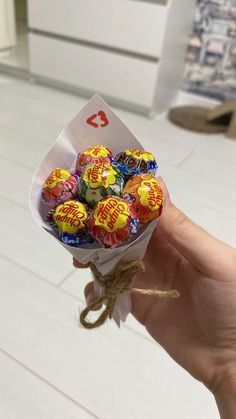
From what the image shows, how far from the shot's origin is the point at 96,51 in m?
1.92

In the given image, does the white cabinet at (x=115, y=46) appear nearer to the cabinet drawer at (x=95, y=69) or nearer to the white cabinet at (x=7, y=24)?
the cabinet drawer at (x=95, y=69)

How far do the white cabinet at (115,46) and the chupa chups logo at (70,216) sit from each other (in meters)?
1.49

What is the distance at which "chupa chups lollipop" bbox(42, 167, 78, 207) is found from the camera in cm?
46

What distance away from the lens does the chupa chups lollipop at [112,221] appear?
0.42 m

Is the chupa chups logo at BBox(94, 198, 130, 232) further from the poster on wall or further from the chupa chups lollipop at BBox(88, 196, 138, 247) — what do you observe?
the poster on wall

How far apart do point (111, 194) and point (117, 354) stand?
526 mm

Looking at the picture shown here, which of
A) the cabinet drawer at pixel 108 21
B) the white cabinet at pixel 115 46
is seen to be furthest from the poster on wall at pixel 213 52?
the cabinet drawer at pixel 108 21

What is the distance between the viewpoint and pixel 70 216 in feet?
1.44

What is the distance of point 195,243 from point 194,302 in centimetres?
14

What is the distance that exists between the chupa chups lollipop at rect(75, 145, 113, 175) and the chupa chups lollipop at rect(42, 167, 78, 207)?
0.07 ft

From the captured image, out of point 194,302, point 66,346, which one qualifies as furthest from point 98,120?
point 66,346

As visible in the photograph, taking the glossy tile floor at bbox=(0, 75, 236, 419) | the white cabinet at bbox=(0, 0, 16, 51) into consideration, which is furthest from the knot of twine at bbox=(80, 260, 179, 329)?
the white cabinet at bbox=(0, 0, 16, 51)

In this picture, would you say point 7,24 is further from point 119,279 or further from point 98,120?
point 119,279

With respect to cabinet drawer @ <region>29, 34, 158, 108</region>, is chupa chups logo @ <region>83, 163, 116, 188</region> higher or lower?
higher
